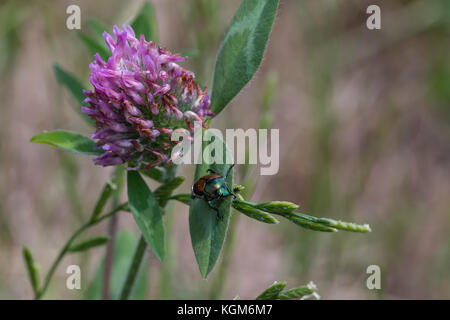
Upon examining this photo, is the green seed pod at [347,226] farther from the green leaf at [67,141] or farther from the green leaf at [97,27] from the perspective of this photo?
the green leaf at [97,27]

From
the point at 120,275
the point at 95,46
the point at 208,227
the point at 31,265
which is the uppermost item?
the point at 95,46

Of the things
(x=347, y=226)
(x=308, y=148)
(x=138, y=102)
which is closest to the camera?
(x=347, y=226)

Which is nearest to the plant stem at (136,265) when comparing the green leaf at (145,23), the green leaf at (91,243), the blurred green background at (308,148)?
the green leaf at (91,243)

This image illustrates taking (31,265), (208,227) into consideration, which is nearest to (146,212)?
(208,227)

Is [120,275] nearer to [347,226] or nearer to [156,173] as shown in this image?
[156,173]

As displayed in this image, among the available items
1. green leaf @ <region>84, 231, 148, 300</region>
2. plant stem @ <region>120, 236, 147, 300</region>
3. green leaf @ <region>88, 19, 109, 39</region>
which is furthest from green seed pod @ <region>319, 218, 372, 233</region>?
green leaf @ <region>88, 19, 109, 39</region>

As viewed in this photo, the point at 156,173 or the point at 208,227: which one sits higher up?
the point at 156,173

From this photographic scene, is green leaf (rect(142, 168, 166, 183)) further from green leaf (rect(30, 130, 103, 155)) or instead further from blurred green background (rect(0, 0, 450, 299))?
blurred green background (rect(0, 0, 450, 299))
